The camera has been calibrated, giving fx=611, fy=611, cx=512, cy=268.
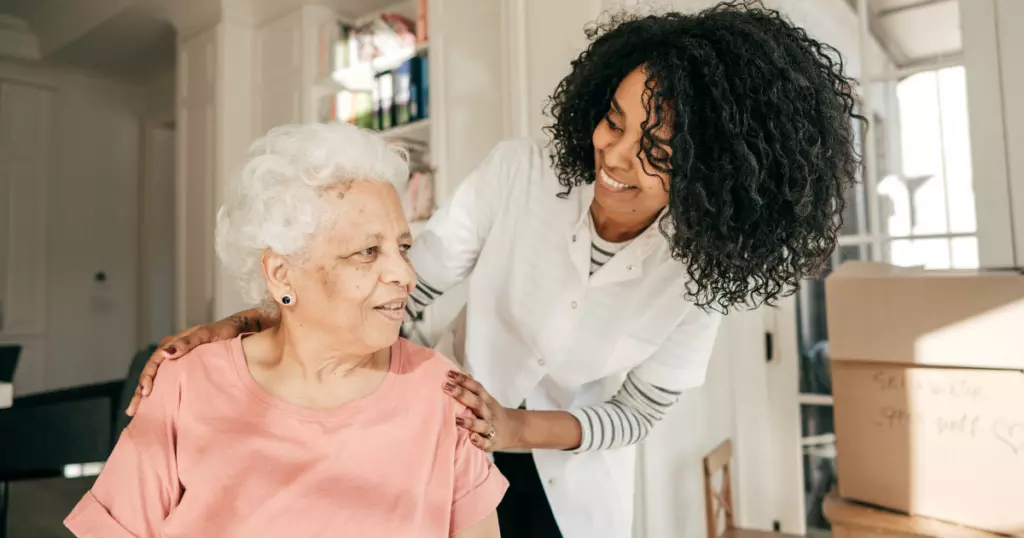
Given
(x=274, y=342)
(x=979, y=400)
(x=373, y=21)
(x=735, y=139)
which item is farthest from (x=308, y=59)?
(x=979, y=400)

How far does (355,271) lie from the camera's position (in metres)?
0.93

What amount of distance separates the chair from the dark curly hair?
1002 millimetres

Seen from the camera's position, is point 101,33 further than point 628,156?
Yes

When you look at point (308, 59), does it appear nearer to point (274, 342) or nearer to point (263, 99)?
point (263, 99)

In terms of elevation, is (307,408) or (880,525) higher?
(307,408)

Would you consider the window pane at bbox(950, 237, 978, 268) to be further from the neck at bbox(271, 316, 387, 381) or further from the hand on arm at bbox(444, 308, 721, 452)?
the neck at bbox(271, 316, 387, 381)

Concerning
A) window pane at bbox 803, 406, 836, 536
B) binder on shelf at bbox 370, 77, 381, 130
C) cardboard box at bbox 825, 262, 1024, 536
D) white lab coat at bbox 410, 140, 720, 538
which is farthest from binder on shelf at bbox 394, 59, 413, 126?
window pane at bbox 803, 406, 836, 536

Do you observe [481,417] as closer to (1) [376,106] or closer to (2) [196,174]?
(1) [376,106]

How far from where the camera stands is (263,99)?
11.8 ft

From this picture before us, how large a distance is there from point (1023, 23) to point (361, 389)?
199 centimetres

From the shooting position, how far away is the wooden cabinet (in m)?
4.78

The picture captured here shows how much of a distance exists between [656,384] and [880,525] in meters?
0.67

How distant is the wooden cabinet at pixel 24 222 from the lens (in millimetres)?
4777

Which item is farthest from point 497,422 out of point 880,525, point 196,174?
point 196,174
